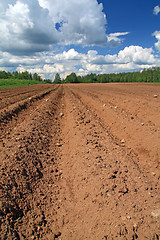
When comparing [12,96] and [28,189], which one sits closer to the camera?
[28,189]

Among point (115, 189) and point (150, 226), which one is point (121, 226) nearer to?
point (150, 226)

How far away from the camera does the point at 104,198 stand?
2.71 metres

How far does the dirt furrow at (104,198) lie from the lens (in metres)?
2.27

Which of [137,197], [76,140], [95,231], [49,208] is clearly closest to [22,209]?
[49,208]

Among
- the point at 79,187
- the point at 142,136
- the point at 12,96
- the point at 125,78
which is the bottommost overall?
the point at 79,187

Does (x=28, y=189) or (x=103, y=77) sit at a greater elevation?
(x=103, y=77)

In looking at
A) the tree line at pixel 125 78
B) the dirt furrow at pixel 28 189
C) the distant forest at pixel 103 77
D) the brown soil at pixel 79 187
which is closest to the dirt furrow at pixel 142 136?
the brown soil at pixel 79 187

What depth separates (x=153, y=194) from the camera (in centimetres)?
282

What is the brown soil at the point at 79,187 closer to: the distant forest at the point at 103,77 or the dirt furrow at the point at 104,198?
the dirt furrow at the point at 104,198


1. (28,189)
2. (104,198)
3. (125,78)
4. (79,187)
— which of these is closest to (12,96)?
(28,189)

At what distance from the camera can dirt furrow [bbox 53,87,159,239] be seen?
2270mm

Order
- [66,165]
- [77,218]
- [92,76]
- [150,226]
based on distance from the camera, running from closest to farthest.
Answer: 1. [150,226]
2. [77,218]
3. [66,165]
4. [92,76]

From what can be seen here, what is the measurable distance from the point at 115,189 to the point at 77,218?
0.87 metres

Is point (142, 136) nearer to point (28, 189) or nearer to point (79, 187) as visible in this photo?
point (79, 187)
